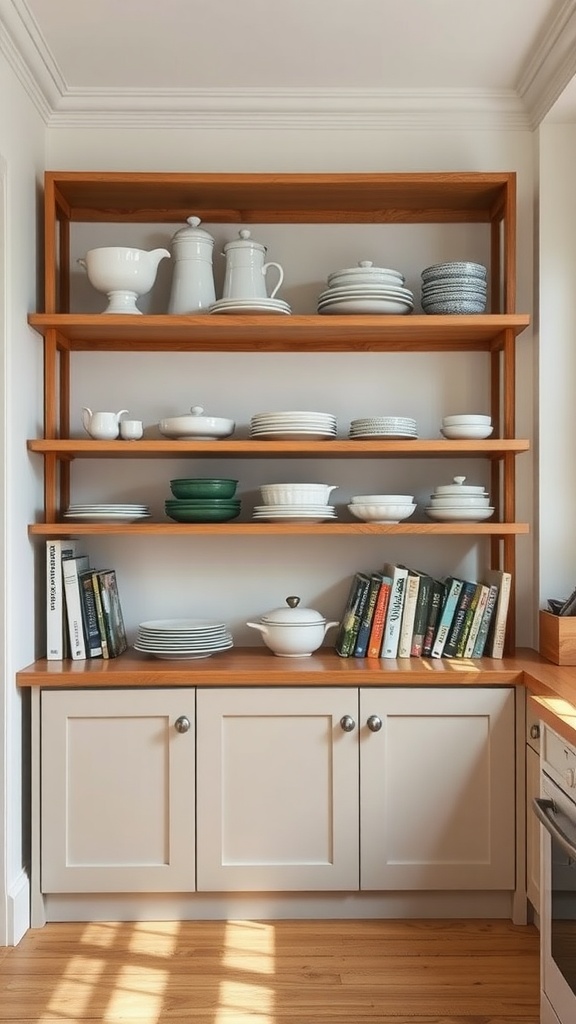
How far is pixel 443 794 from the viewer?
2521mm

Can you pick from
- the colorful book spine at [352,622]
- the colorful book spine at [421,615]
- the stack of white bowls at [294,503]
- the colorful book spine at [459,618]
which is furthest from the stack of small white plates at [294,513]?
the colorful book spine at [459,618]

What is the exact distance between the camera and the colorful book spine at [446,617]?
8.73 feet

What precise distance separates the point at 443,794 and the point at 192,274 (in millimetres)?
1725

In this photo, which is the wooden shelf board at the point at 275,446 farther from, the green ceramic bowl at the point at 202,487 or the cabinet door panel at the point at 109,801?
the cabinet door panel at the point at 109,801

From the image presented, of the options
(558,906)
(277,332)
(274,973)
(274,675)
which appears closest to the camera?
(558,906)

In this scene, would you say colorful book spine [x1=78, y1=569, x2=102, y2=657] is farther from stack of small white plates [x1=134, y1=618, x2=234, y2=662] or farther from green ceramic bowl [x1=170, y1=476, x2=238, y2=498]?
green ceramic bowl [x1=170, y1=476, x2=238, y2=498]

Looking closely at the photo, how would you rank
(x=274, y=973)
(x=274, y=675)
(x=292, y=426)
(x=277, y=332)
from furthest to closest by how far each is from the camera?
1. (x=277, y=332)
2. (x=292, y=426)
3. (x=274, y=675)
4. (x=274, y=973)

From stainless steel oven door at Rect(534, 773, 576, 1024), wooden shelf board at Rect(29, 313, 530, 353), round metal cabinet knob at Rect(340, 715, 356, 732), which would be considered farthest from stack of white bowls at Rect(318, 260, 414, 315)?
stainless steel oven door at Rect(534, 773, 576, 1024)

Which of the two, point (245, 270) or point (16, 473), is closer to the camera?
point (16, 473)

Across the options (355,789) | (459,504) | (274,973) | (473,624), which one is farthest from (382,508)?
(274,973)

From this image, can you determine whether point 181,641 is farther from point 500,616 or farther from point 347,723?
point 500,616

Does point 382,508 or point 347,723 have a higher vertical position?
point 382,508

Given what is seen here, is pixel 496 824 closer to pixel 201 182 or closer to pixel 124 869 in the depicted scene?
pixel 124 869

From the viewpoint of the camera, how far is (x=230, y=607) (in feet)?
9.53
